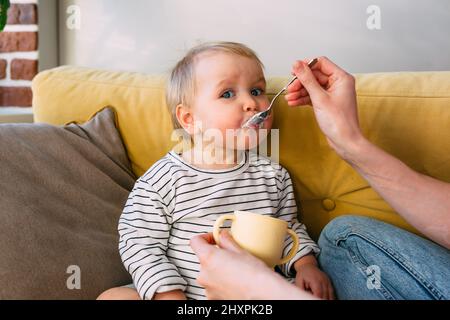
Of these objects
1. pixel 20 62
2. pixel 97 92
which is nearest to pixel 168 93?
pixel 97 92

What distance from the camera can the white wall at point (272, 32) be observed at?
56.3 inches

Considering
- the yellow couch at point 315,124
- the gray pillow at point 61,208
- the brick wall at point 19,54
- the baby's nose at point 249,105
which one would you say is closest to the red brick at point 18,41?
the brick wall at point 19,54

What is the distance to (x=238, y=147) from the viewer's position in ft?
3.35

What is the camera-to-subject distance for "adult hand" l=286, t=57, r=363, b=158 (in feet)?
2.90

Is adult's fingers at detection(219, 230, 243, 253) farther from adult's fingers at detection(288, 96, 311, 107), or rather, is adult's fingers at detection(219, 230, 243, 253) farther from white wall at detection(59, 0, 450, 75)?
white wall at detection(59, 0, 450, 75)

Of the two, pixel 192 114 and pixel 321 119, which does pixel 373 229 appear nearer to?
pixel 321 119

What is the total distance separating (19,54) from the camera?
185cm

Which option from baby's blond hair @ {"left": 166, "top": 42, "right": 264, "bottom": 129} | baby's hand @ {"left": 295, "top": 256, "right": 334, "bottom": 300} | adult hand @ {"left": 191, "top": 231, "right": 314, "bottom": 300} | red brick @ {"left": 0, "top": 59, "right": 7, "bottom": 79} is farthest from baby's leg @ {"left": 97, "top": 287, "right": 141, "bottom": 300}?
red brick @ {"left": 0, "top": 59, "right": 7, "bottom": 79}

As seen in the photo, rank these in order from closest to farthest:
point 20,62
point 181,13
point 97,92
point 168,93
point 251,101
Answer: point 251,101 → point 168,93 → point 97,92 → point 181,13 → point 20,62

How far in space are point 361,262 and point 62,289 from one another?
564 millimetres

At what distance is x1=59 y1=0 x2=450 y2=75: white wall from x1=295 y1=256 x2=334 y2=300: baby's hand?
0.76 meters

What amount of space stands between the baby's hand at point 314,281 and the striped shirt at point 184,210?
0.04 metres

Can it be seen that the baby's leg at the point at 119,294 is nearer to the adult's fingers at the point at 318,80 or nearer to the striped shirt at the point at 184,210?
the striped shirt at the point at 184,210
